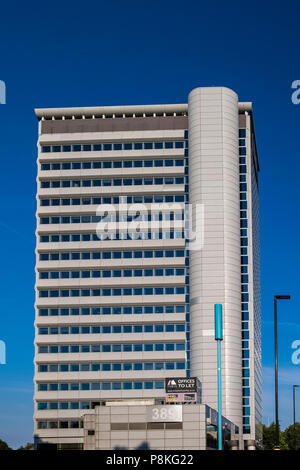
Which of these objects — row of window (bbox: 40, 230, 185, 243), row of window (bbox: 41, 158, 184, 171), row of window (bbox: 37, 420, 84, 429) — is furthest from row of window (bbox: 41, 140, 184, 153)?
row of window (bbox: 37, 420, 84, 429)

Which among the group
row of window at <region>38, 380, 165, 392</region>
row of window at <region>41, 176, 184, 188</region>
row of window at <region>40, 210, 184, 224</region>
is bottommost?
row of window at <region>38, 380, 165, 392</region>

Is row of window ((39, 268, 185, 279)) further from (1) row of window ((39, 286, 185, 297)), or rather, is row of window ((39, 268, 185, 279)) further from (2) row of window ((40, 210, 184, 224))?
(2) row of window ((40, 210, 184, 224))

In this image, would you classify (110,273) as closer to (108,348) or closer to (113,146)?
(108,348)

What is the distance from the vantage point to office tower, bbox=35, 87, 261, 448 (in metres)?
144

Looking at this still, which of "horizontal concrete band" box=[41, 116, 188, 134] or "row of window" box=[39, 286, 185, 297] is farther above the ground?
"horizontal concrete band" box=[41, 116, 188, 134]

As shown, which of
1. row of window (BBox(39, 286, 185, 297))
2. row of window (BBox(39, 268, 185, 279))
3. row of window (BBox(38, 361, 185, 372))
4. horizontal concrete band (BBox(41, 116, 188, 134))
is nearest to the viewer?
row of window (BBox(38, 361, 185, 372))

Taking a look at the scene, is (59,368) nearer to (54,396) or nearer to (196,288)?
(54,396)

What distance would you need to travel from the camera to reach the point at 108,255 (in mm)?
150250

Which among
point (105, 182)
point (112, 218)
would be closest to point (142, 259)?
point (112, 218)

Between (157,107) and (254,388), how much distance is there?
59097 mm

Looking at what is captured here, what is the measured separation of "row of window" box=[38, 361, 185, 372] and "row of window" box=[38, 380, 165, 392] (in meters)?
2.65

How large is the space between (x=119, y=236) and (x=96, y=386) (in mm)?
Answer: 29497
